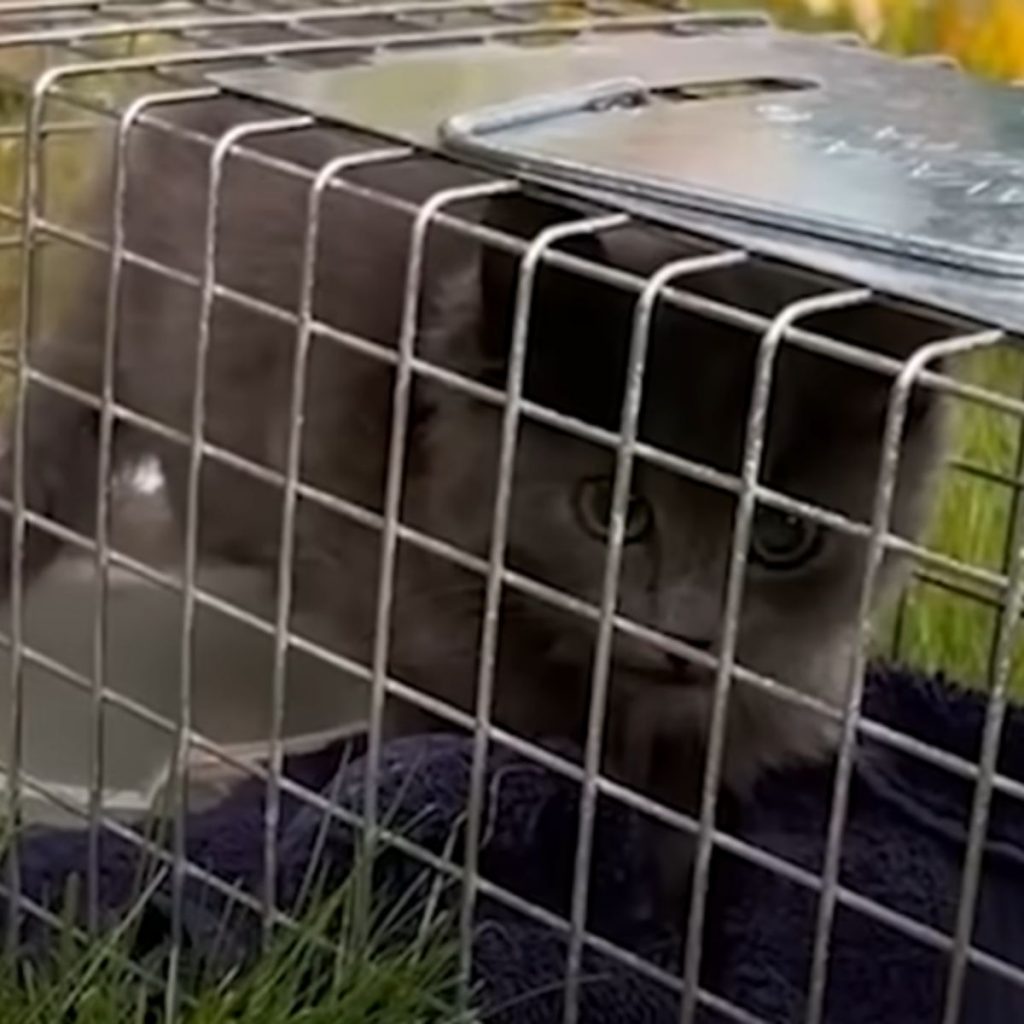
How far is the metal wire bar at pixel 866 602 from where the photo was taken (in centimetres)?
107

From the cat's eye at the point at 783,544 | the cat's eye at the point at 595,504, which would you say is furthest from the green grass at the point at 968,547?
the cat's eye at the point at 595,504

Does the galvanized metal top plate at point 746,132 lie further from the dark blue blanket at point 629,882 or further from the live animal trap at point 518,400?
the dark blue blanket at point 629,882

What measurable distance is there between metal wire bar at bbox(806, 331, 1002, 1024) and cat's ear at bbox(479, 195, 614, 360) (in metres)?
0.21

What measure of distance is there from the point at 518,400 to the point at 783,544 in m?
0.33

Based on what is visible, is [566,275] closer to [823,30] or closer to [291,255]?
[291,255]

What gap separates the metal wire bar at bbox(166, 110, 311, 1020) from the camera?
1297 millimetres

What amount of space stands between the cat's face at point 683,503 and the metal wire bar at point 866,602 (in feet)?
0.57

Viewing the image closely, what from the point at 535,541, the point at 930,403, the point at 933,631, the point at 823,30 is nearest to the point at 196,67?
the point at 535,541

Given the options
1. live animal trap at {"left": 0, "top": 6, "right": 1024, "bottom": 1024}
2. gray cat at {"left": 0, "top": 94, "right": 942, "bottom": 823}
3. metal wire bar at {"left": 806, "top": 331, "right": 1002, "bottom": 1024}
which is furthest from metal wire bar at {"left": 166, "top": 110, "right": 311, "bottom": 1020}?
metal wire bar at {"left": 806, "top": 331, "right": 1002, "bottom": 1024}

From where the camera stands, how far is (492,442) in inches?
62.4

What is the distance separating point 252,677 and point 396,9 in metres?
0.49

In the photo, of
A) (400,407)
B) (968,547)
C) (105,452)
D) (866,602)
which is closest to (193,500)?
(105,452)

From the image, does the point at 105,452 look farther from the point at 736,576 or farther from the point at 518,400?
the point at 736,576

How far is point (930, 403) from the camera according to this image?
1536 mm
